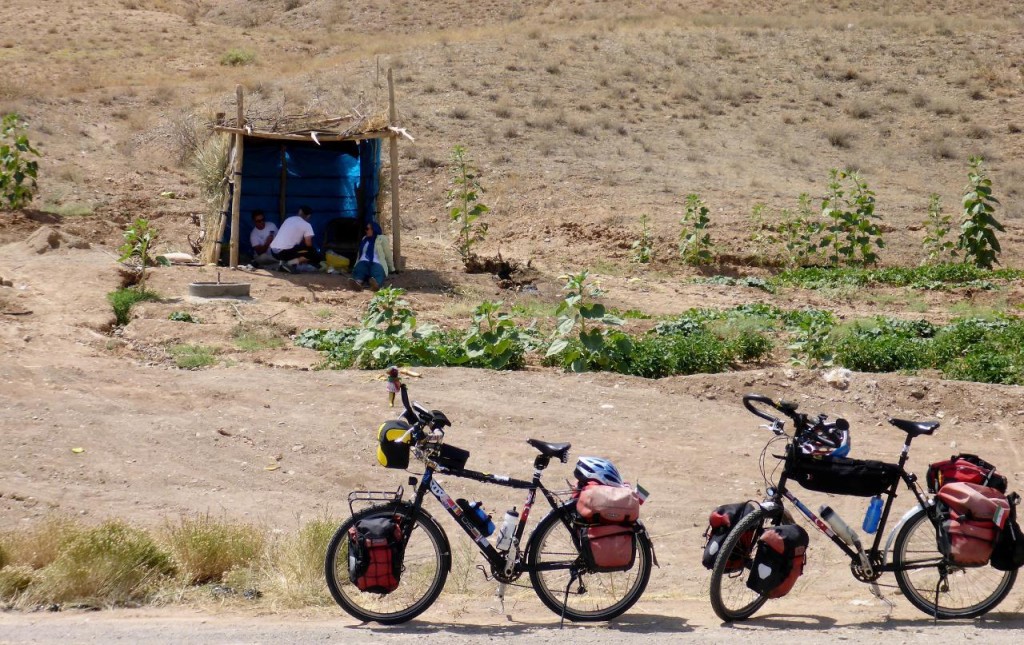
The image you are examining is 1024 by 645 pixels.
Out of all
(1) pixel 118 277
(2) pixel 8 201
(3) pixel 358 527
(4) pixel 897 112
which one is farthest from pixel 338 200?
(4) pixel 897 112

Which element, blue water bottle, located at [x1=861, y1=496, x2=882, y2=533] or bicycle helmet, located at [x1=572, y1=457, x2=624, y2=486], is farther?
blue water bottle, located at [x1=861, y1=496, x2=882, y2=533]

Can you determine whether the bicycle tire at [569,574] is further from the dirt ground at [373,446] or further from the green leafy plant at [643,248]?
the green leafy plant at [643,248]

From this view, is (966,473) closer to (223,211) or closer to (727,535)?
(727,535)

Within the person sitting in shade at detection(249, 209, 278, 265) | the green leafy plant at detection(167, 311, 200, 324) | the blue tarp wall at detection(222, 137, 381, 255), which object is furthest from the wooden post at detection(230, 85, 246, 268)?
the green leafy plant at detection(167, 311, 200, 324)

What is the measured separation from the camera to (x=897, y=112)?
2889cm

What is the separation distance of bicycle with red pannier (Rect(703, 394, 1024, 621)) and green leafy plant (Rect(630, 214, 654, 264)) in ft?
43.1

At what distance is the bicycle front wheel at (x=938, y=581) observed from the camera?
17.7 feet

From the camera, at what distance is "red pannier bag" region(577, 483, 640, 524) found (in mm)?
5207

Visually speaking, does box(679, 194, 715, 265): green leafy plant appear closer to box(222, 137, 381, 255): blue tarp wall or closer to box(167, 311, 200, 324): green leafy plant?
box(222, 137, 381, 255): blue tarp wall

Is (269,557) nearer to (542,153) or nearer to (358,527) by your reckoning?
(358,527)

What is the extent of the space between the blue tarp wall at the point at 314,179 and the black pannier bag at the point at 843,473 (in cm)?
1208

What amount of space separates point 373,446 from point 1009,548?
4645 mm

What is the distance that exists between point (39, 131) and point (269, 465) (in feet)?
61.6

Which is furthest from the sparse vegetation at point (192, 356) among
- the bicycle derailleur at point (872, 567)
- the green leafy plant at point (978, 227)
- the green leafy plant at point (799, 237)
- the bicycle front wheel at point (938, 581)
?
the green leafy plant at point (978, 227)
